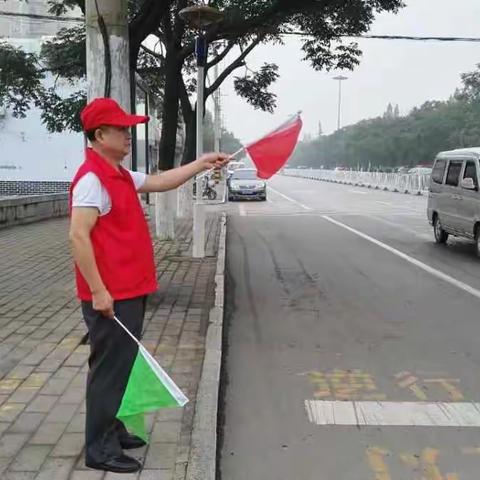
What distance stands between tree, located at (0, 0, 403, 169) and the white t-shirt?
5.41 meters

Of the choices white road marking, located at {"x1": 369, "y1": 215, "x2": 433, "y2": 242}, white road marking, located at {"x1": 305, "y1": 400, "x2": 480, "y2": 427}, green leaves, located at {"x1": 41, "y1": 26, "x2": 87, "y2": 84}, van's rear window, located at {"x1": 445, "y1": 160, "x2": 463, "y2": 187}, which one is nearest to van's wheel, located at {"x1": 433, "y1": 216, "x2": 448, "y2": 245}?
white road marking, located at {"x1": 369, "y1": 215, "x2": 433, "y2": 242}

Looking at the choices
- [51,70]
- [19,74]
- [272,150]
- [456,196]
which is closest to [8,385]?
[272,150]

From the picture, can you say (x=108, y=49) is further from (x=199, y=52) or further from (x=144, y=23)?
(x=199, y=52)

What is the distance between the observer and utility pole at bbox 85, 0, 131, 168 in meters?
6.85

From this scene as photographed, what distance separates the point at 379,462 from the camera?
3824 mm

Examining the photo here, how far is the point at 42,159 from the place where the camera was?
1078 inches

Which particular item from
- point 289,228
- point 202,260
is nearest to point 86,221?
point 202,260

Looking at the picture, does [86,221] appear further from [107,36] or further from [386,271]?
[386,271]

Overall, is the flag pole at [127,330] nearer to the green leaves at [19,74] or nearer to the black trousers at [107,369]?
the black trousers at [107,369]

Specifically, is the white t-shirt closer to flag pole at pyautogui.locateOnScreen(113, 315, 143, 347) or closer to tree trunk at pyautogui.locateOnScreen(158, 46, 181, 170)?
flag pole at pyautogui.locateOnScreen(113, 315, 143, 347)

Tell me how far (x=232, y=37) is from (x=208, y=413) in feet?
34.8

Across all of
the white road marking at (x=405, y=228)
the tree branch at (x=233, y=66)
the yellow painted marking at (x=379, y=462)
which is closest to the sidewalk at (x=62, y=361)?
the yellow painted marking at (x=379, y=462)

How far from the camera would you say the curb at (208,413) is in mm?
3543

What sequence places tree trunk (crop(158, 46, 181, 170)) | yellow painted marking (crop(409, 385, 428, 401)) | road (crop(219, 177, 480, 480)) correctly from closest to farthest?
road (crop(219, 177, 480, 480))
yellow painted marking (crop(409, 385, 428, 401))
tree trunk (crop(158, 46, 181, 170))
